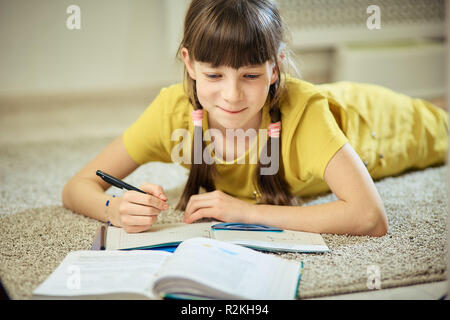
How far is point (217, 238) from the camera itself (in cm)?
86

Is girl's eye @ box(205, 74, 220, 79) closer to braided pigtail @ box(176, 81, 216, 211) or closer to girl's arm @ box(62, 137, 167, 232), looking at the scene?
braided pigtail @ box(176, 81, 216, 211)

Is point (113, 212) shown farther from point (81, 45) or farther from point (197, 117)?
point (81, 45)

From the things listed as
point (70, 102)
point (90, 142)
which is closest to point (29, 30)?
point (70, 102)

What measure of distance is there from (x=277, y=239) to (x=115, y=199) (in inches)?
12.5

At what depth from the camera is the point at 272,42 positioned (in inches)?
35.3

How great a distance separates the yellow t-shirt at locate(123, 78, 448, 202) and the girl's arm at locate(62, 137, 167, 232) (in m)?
0.04

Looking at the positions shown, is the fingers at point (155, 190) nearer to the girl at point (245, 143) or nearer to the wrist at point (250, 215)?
the girl at point (245, 143)

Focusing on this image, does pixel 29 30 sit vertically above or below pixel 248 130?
above

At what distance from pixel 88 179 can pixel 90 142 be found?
68cm

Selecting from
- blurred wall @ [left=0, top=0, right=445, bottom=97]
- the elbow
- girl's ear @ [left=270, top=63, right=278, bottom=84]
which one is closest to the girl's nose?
girl's ear @ [left=270, top=63, right=278, bottom=84]

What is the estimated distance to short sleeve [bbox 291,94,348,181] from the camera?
3.07 ft

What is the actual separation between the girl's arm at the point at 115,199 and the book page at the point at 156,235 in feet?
0.06

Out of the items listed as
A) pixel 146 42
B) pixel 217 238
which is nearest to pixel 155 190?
pixel 217 238

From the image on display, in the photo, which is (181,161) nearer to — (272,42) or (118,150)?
(118,150)
